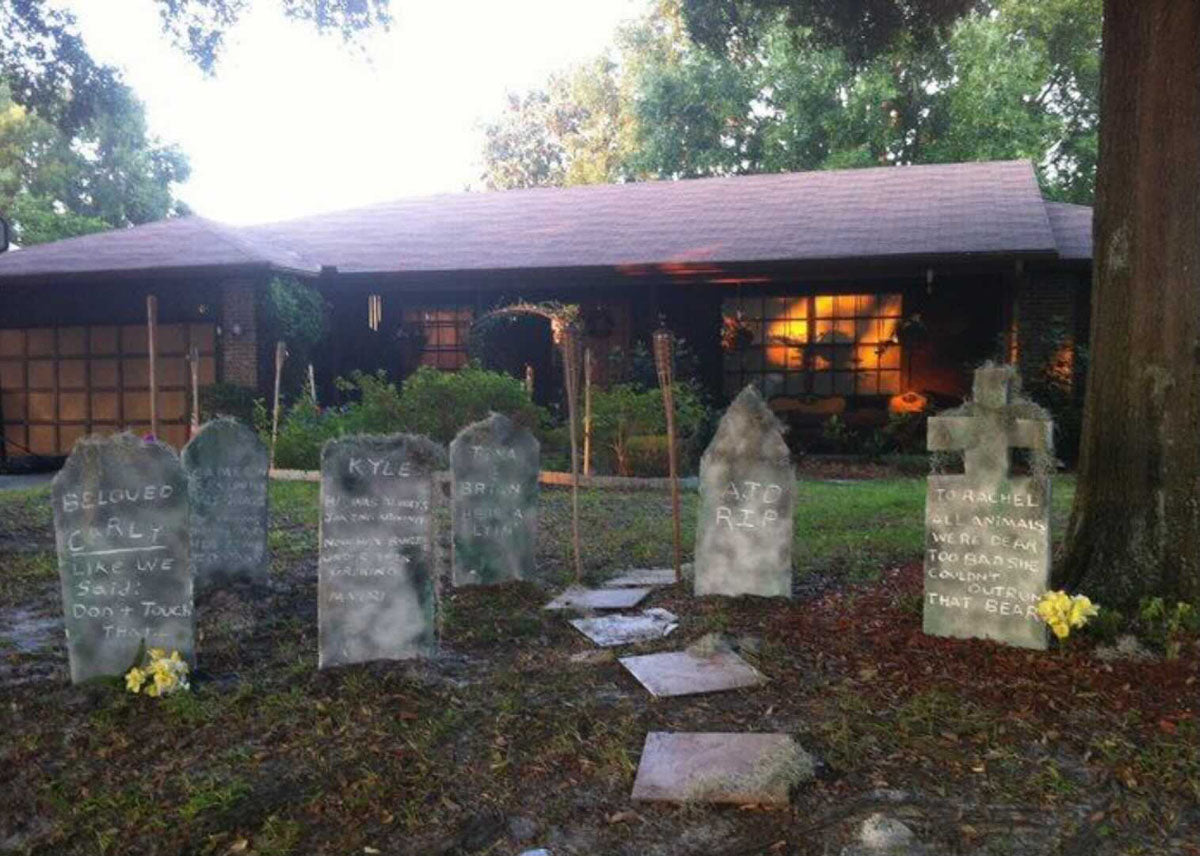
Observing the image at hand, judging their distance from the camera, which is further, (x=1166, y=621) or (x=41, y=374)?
(x=41, y=374)

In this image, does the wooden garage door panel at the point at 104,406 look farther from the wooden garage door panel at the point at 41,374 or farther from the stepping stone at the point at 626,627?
the stepping stone at the point at 626,627

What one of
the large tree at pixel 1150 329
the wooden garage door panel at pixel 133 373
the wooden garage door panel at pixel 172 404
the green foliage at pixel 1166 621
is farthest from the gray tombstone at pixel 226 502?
the wooden garage door panel at pixel 133 373

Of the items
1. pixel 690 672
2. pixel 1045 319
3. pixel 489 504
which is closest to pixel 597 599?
pixel 489 504

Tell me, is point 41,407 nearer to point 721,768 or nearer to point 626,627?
point 626,627

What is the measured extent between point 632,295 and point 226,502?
11.3 m

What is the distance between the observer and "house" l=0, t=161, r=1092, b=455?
1553 centimetres

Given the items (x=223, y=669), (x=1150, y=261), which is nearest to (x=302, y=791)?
(x=223, y=669)

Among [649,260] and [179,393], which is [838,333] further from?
[179,393]

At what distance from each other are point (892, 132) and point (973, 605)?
79.8 feet

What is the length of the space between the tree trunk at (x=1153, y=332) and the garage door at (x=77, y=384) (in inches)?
571

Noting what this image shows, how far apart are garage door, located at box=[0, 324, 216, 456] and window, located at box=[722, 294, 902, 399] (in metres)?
8.82

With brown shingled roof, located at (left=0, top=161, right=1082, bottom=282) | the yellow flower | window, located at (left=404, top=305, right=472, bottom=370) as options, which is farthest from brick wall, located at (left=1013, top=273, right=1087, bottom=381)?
the yellow flower

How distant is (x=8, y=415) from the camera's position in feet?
56.3

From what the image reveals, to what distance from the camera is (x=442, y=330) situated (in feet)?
60.1
